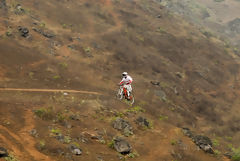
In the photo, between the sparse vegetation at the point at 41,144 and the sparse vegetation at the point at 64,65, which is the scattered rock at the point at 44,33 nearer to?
the sparse vegetation at the point at 64,65

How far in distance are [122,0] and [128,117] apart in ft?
179

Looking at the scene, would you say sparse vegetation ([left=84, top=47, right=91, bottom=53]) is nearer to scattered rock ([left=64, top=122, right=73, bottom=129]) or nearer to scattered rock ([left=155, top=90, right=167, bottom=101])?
scattered rock ([left=155, top=90, right=167, bottom=101])

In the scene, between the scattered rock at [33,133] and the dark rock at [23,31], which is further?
the dark rock at [23,31]

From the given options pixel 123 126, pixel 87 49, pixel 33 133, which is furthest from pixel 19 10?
pixel 33 133

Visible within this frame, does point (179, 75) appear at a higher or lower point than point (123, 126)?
higher

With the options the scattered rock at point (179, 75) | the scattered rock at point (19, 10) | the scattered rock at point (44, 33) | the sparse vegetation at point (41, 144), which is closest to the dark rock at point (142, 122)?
the sparse vegetation at point (41, 144)

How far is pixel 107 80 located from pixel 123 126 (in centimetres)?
1577

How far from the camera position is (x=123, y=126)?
21.2 metres

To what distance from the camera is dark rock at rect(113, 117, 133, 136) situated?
20784 millimetres

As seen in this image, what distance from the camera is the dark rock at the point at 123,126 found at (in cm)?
2078

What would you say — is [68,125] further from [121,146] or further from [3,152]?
[3,152]

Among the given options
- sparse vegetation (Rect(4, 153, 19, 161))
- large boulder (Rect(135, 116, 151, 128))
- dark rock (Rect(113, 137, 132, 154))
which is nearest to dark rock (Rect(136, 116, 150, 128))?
large boulder (Rect(135, 116, 151, 128))

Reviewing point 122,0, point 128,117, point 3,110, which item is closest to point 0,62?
point 3,110

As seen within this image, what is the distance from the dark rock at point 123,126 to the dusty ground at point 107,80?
644mm
